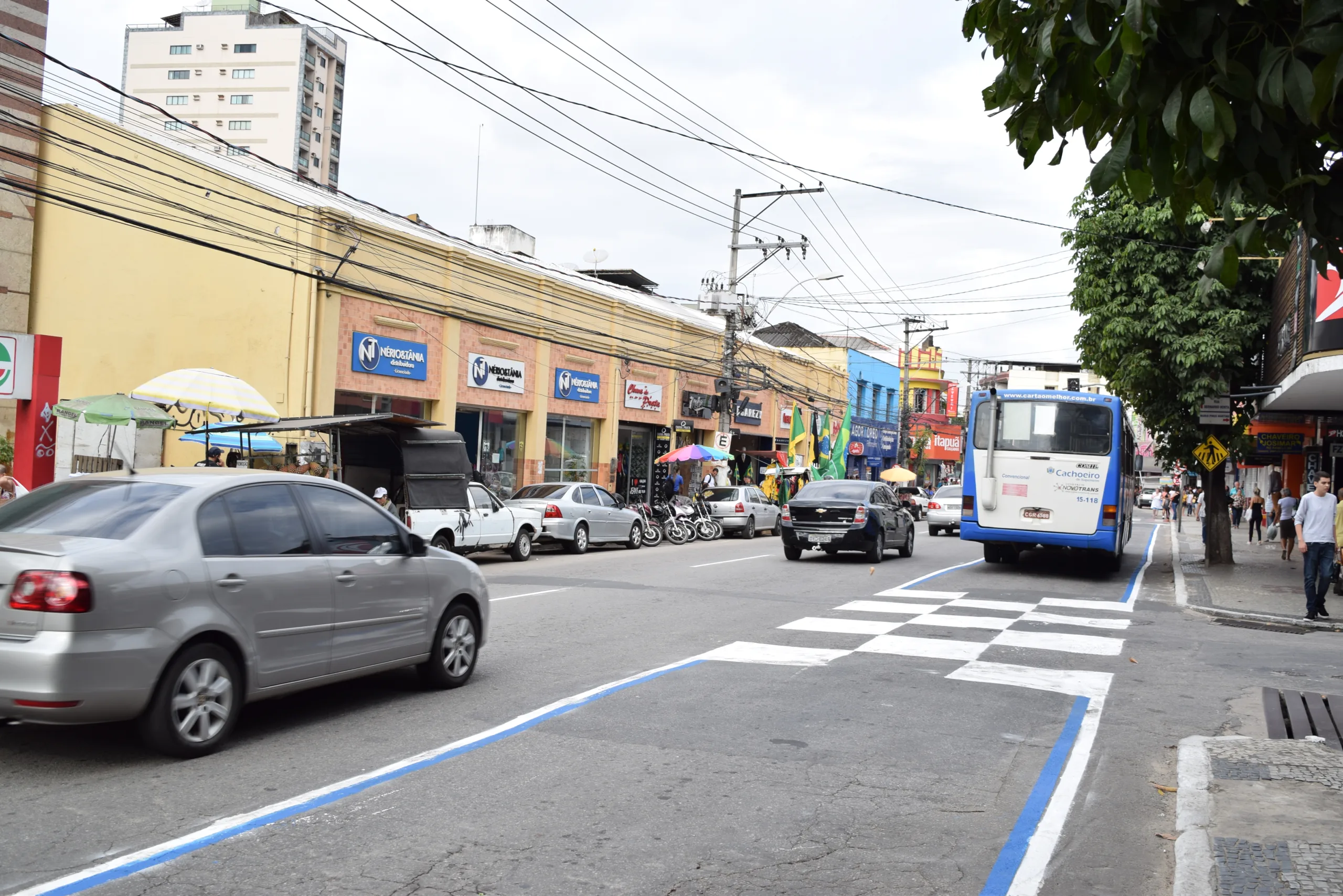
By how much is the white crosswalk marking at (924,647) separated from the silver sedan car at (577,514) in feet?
38.9

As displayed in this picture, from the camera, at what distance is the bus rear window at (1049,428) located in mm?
19094

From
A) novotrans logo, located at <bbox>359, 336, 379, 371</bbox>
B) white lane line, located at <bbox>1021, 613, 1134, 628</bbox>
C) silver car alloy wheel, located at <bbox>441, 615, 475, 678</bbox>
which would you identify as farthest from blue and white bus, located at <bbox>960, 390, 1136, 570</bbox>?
silver car alloy wheel, located at <bbox>441, 615, 475, 678</bbox>

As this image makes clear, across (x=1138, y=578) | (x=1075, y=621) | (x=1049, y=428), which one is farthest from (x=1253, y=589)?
(x=1075, y=621)

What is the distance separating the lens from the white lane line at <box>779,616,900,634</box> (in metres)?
12.0

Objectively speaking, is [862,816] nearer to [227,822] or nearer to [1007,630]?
[227,822]

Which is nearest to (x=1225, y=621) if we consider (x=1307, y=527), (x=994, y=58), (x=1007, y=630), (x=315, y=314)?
(x=1307, y=527)

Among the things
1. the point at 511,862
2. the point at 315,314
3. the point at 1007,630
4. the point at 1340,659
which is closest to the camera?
the point at 511,862

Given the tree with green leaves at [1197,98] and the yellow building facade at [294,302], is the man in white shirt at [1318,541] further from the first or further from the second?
the yellow building facade at [294,302]

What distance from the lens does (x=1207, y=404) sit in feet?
70.2

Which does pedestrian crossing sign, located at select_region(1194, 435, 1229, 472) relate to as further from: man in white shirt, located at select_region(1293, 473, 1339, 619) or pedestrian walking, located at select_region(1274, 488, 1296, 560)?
man in white shirt, located at select_region(1293, 473, 1339, 619)

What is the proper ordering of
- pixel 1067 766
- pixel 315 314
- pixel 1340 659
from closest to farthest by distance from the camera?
pixel 1067 766
pixel 1340 659
pixel 315 314

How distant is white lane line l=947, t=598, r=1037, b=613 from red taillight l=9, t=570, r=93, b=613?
448 inches

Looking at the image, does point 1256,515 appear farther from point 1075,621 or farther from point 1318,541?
point 1075,621

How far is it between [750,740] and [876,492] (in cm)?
1559
